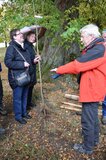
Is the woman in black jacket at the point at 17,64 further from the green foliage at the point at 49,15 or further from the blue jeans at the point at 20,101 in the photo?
the green foliage at the point at 49,15

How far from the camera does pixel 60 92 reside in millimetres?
6691

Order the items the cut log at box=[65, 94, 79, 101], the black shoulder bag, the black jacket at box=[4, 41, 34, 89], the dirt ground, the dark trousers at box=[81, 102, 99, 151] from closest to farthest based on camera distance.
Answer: the dark trousers at box=[81, 102, 99, 151] < the dirt ground < the black jacket at box=[4, 41, 34, 89] < the black shoulder bag < the cut log at box=[65, 94, 79, 101]

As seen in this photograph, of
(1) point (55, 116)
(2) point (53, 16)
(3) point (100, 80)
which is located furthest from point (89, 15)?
(3) point (100, 80)

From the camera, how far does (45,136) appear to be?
4.84 metres

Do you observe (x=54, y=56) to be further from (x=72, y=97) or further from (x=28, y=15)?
(x=28, y=15)

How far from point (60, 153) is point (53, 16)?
2898 mm

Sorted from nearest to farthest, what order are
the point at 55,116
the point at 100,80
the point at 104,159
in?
the point at 100,80 → the point at 104,159 → the point at 55,116

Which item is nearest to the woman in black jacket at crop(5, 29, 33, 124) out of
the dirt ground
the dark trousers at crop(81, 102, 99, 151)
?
the dirt ground

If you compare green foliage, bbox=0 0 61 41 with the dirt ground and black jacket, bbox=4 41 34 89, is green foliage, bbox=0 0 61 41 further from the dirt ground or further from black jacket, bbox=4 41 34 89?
the dirt ground

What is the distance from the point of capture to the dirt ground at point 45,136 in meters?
4.32

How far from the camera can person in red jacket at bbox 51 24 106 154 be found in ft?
12.4

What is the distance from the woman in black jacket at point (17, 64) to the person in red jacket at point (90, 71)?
1061 mm

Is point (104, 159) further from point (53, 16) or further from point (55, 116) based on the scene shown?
point (53, 16)

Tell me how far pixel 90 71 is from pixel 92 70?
0.11ft
